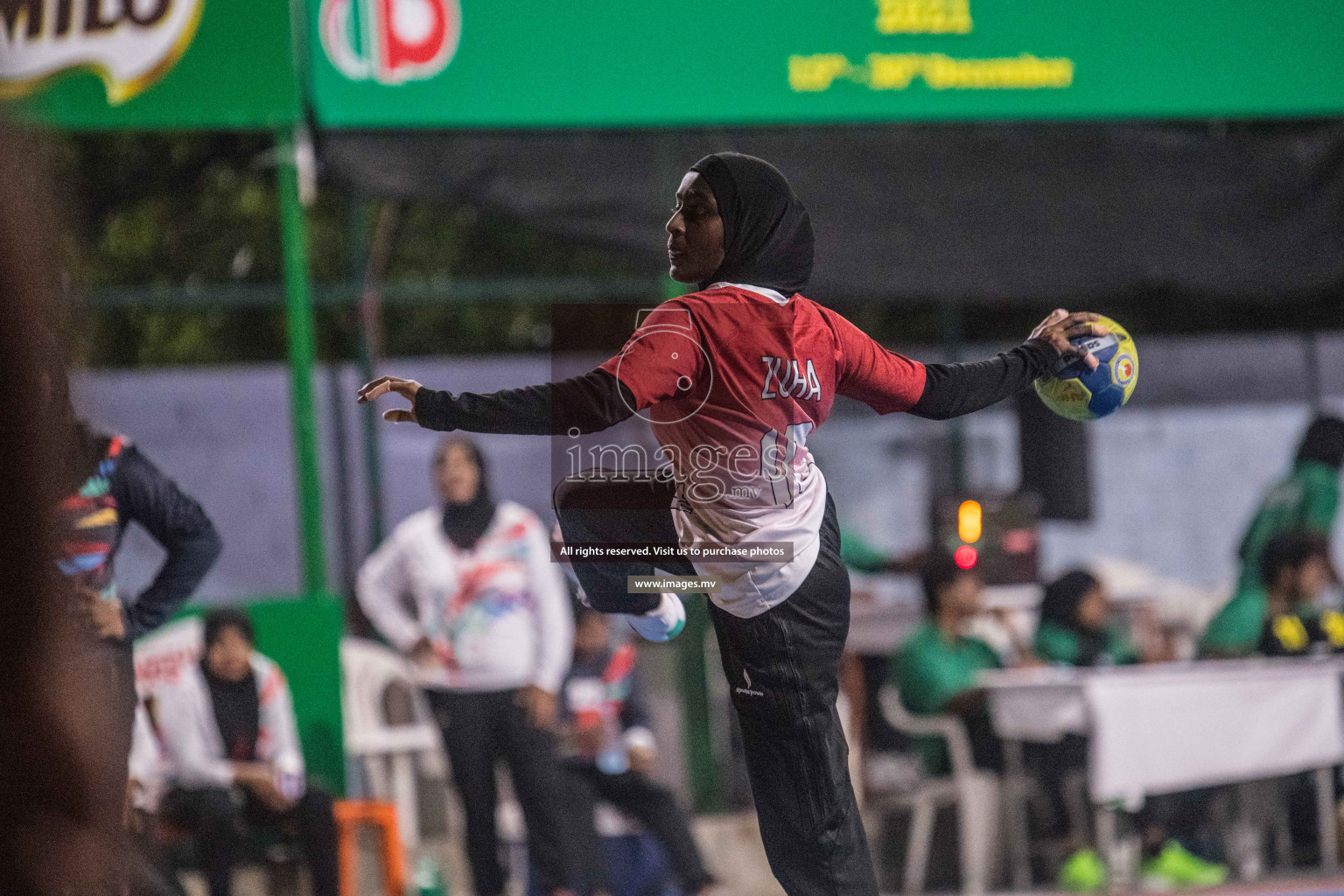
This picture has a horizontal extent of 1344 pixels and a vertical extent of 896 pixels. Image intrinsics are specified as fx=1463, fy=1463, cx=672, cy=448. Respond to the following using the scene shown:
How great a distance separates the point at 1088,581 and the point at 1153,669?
15.3 inches

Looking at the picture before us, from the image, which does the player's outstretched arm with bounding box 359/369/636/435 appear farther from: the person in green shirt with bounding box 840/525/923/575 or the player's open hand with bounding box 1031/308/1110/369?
the person in green shirt with bounding box 840/525/923/575

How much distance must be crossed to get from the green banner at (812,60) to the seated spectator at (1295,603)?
2312 mm

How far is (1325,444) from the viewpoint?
5.57 metres

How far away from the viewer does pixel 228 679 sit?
4.51 meters

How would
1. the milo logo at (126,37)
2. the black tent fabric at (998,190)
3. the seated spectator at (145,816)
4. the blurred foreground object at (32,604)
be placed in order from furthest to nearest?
the black tent fabric at (998,190) → the milo logo at (126,37) → the seated spectator at (145,816) → the blurred foreground object at (32,604)

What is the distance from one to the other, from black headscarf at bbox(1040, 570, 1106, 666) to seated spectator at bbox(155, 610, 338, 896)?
263 centimetres

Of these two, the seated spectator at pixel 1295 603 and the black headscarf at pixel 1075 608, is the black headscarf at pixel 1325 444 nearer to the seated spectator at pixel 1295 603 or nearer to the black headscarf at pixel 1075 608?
the seated spectator at pixel 1295 603

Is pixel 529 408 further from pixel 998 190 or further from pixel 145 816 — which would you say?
pixel 998 190

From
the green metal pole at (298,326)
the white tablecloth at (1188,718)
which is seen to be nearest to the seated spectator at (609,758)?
the green metal pole at (298,326)

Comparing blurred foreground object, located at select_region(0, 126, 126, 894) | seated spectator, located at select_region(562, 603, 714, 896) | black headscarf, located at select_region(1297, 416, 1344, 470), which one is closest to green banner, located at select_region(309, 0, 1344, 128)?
seated spectator, located at select_region(562, 603, 714, 896)

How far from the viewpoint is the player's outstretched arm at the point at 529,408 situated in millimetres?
1893

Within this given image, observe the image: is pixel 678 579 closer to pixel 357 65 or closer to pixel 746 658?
pixel 746 658

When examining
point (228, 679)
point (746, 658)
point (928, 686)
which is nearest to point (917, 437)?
point (928, 686)

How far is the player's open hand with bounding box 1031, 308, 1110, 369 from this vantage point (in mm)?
2070
